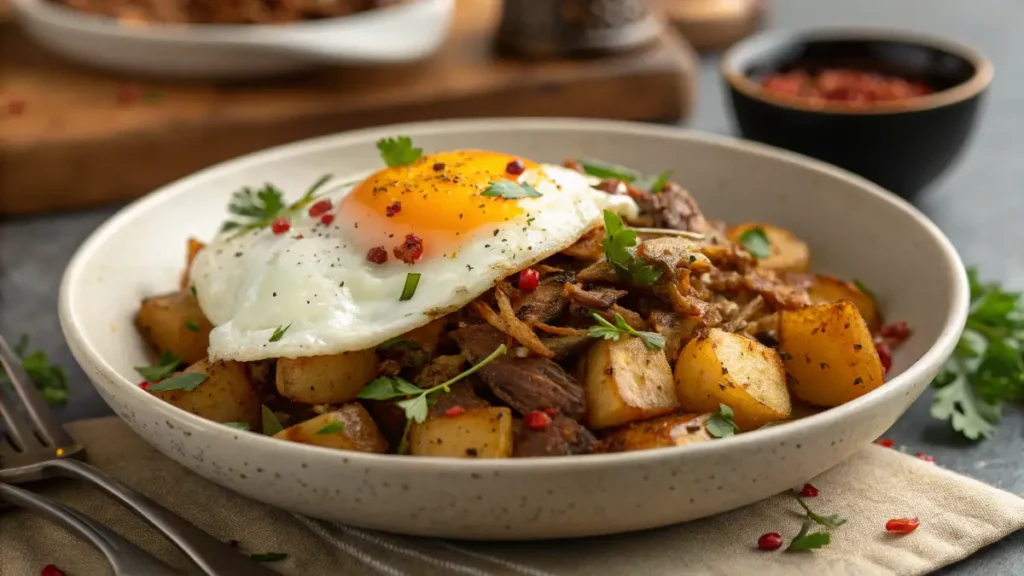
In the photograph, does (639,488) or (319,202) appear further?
(319,202)

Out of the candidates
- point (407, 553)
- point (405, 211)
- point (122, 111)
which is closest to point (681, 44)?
point (122, 111)

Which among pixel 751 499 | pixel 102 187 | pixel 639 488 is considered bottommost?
pixel 102 187

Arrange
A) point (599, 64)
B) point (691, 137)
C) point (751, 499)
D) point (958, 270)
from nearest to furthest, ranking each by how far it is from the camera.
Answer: point (751, 499) < point (958, 270) < point (691, 137) < point (599, 64)

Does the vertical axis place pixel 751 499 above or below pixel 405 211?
below

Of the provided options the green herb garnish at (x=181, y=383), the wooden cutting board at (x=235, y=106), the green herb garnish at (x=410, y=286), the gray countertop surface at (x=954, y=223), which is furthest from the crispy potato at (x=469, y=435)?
the wooden cutting board at (x=235, y=106)

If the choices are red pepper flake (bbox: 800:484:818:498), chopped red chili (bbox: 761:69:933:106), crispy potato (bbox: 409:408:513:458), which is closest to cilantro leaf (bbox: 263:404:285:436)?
crispy potato (bbox: 409:408:513:458)

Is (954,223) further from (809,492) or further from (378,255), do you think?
(378,255)

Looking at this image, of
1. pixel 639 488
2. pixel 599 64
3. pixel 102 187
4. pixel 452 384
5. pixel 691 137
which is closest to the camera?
pixel 639 488

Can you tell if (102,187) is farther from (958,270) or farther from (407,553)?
(958,270)
